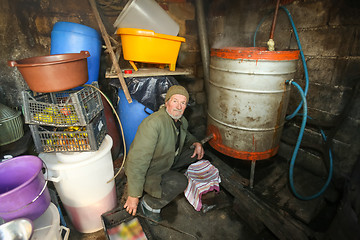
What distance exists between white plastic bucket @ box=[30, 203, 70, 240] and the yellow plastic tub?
184 cm

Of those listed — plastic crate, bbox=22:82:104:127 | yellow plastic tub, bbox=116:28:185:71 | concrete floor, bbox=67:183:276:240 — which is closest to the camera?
plastic crate, bbox=22:82:104:127

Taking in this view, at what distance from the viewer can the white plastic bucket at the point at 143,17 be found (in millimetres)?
2332

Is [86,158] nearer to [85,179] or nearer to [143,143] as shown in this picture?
[85,179]

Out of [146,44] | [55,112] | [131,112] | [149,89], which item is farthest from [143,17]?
[55,112]

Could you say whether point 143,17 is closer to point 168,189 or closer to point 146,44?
point 146,44

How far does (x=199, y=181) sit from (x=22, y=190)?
1.76m

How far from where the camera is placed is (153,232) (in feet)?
6.59

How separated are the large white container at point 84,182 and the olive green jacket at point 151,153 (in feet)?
0.82

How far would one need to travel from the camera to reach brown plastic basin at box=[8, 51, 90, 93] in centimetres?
145

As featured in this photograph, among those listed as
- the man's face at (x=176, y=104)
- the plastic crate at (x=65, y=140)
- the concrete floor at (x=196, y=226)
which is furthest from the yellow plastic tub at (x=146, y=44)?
the concrete floor at (x=196, y=226)

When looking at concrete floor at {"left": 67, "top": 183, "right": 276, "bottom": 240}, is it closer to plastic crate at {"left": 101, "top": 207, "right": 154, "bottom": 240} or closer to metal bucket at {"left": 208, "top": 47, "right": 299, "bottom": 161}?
plastic crate at {"left": 101, "top": 207, "right": 154, "bottom": 240}

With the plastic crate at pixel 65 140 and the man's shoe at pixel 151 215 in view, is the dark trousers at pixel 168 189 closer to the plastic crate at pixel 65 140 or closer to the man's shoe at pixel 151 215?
the man's shoe at pixel 151 215

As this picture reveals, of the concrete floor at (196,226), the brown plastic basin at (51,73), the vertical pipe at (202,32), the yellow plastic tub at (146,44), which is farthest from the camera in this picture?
the vertical pipe at (202,32)

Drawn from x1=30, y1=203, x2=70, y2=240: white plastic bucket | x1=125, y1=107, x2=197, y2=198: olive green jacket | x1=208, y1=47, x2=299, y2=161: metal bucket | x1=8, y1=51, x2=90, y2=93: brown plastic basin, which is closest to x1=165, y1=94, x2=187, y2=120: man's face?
x1=125, y1=107, x2=197, y2=198: olive green jacket
